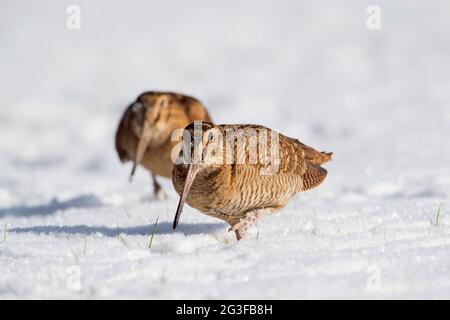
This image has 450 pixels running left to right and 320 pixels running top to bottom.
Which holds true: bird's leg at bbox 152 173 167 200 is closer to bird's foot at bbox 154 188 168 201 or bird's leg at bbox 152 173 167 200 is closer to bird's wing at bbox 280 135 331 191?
bird's foot at bbox 154 188 168 201

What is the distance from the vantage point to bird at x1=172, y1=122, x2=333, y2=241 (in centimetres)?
476

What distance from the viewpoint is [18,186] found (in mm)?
8961

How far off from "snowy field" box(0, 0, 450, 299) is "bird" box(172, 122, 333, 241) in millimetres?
212

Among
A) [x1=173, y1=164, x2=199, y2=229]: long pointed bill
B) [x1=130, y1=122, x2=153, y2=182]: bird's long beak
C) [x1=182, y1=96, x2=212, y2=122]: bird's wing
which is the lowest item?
[x1=173, y1=164, x2=199, y2=229]: long pointed bill

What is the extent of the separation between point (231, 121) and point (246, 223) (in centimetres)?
821

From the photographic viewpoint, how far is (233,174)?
190 inches

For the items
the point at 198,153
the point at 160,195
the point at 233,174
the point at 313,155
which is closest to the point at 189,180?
the point at 198,153

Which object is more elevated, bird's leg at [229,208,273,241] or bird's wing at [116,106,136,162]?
bird's wing at [116,106,136,162]

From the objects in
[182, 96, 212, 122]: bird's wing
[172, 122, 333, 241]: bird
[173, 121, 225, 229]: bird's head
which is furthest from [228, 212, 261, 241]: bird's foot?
[182, 96, 212, 122]: bird's wing

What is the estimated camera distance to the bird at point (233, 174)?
4758mm

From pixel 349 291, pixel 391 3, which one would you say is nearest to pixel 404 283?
pixel 349 291
